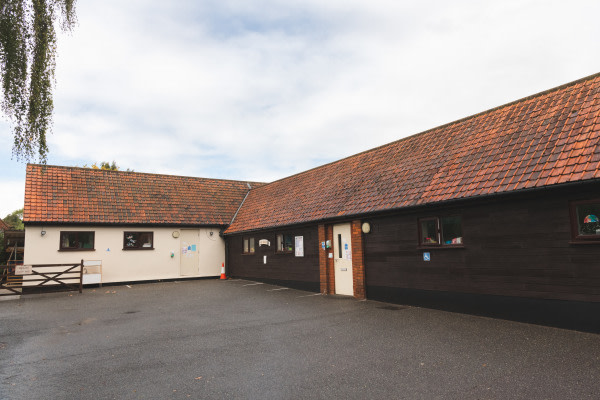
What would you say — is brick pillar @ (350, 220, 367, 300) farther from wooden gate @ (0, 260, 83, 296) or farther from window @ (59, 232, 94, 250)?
window @ (59, 232, 94, 250)

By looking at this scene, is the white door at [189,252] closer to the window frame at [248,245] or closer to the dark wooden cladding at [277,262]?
the dark wooden cladding at [277,262]

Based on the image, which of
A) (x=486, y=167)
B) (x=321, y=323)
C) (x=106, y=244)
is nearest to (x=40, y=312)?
(x=106, y=244)

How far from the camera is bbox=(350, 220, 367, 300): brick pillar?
1216 centimetres

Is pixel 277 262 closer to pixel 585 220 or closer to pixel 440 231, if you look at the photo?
pixel 440 231

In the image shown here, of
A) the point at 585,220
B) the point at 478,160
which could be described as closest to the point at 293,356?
the point at 585,220

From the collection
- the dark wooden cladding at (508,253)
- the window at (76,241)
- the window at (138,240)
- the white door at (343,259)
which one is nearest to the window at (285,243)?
the white door at (343,259)

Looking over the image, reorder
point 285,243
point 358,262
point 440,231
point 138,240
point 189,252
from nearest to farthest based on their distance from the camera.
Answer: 1. point 440,231
2. point 358,262
3. point 285,243
4. point 138,240
5. point 189,252

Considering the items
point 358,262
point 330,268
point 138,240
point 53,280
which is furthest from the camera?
point 138,240

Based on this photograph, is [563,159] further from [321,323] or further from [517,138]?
[321,323]

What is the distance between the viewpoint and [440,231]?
32.9 ft

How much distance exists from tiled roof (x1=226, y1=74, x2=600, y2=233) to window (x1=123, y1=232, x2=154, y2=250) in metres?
7.25

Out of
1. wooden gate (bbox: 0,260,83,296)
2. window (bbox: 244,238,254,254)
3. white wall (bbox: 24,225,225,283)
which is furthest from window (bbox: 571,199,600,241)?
white wall (bbox: 24,225,225,283)

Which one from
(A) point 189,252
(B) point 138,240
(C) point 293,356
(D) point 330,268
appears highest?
(B) point 138,240

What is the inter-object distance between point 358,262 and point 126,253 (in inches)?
485
